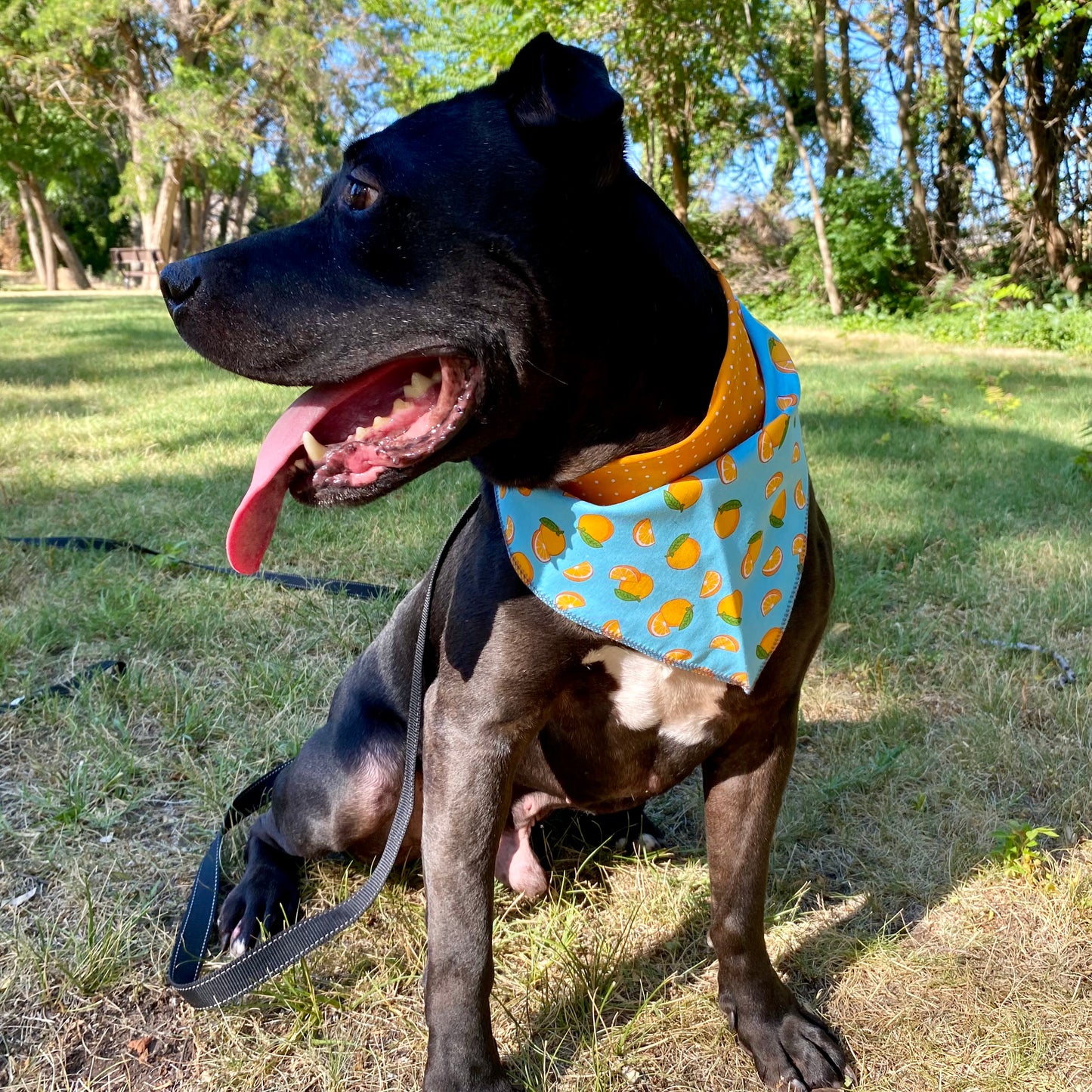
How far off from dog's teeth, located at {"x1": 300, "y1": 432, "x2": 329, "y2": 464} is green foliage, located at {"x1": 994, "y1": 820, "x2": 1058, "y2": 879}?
1.83 m

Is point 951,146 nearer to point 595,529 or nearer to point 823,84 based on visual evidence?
point 823,84

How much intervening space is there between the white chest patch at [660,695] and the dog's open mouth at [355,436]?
508mm

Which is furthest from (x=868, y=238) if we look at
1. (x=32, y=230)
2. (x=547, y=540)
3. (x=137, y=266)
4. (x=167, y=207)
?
(x=32, y=230)

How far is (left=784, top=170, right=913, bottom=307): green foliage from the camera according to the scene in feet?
46.6

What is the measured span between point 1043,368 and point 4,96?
26.1 metres

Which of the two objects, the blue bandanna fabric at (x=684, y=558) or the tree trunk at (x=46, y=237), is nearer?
the blue bandanna fabric at (x=684, y=558)

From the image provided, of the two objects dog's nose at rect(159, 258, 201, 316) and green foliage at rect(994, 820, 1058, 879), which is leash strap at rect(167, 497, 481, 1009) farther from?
green foliage at rect(994, 820, 1058, 879)

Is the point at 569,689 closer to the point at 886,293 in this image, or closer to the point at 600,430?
the point at 600,430

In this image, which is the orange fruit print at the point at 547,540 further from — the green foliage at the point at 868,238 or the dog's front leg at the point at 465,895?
the green foliage at the point at 868,238

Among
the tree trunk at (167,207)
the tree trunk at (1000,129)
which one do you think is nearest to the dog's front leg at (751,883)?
the tree trunk at (1000,129)

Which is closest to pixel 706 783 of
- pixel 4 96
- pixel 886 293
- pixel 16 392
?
pixel 16 392

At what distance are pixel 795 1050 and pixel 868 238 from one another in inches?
564

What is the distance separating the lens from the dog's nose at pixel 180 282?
1572 mm

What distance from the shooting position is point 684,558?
5.65 ft
